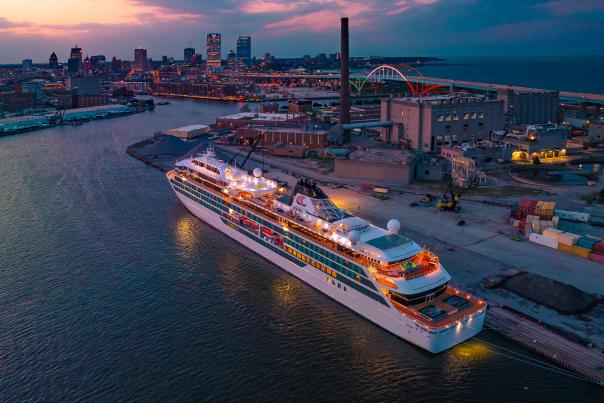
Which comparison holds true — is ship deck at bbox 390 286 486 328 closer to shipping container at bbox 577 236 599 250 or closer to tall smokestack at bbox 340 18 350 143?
shipping container at bbox 577 236 599 250

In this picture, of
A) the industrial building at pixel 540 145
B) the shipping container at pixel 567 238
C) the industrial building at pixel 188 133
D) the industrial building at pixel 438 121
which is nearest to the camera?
the shipping container at pixel 567 238

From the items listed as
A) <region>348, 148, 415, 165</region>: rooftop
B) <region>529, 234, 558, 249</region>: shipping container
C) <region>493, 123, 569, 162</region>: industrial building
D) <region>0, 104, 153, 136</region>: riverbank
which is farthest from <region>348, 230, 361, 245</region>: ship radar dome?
<region>0, 104, 153, 136</region>: riverbank

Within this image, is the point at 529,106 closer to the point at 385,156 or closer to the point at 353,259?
the point at 385,156

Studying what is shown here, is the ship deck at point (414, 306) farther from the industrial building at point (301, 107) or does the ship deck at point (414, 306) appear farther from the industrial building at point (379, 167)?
the industrial building at point (301, 107)

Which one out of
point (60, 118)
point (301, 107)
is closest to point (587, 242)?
point (301, 107)

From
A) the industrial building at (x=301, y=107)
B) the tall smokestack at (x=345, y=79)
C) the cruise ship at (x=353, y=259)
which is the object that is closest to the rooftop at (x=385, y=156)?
the tall smokestack at (x=345, y=79)
